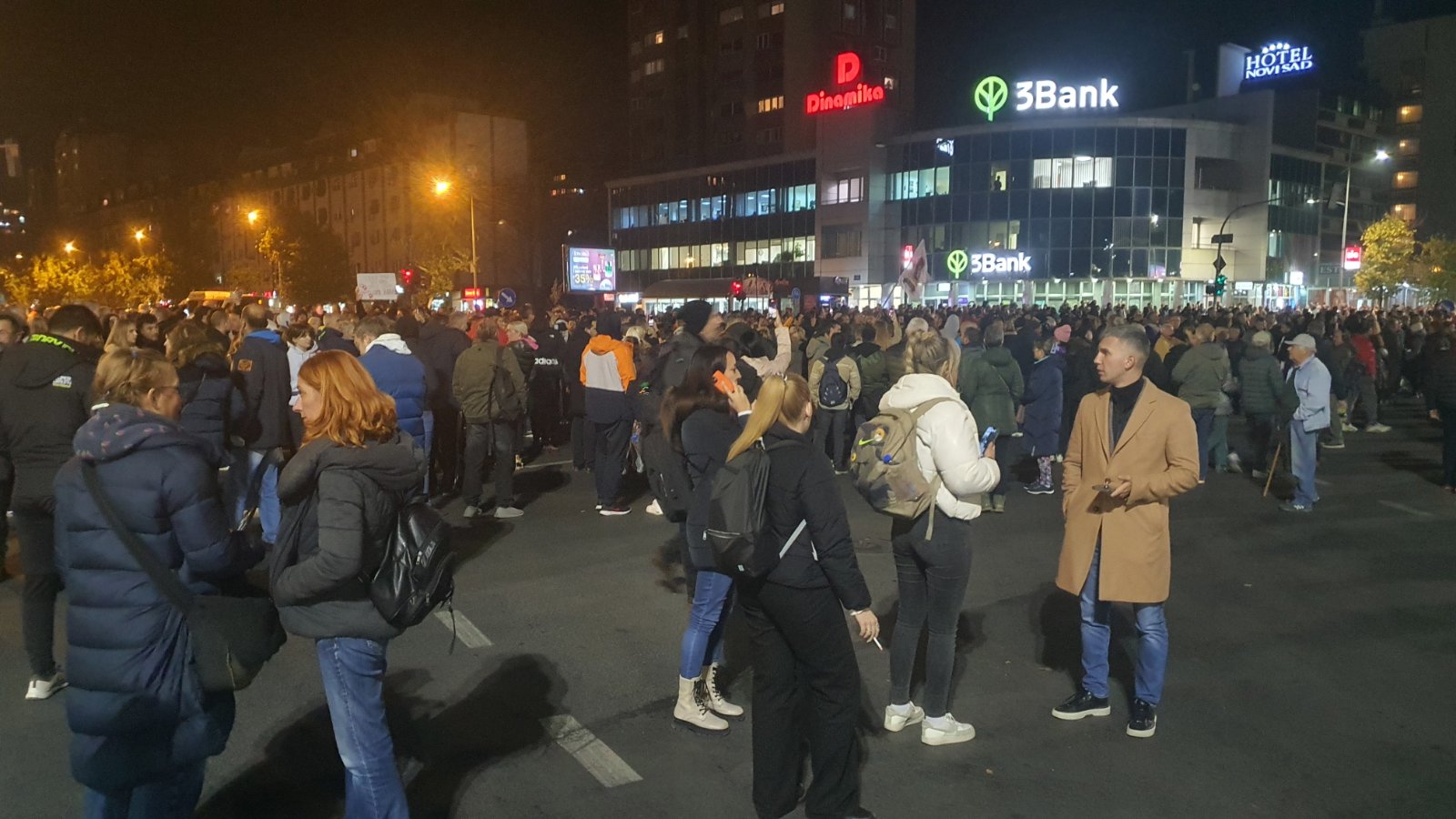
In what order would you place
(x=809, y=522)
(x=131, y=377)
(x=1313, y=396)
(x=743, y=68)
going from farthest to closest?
(x=743, y=68)
(x=1313, y=396)
(x=809, y=522)
(x=131, y=377)

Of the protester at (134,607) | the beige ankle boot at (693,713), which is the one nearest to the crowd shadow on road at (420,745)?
the beige ankle boot at (693,713)

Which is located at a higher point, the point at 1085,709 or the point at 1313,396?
the point at 1313,396

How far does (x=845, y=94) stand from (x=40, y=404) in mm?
60961

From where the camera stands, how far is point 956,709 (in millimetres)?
5062

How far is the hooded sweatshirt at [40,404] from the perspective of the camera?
210 inches

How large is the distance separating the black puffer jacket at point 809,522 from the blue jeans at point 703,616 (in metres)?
1.12

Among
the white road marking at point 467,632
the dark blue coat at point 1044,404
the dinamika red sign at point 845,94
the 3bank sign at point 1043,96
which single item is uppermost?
the dinamika red sign at point 845,94

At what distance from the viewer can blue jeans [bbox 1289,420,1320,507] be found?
32.6ft

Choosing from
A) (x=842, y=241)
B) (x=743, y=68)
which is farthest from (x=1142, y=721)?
(x=743, y=68)

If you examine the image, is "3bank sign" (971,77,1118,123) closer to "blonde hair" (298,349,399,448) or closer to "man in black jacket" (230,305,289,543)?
"man in black jacket" (230,305,289,543)

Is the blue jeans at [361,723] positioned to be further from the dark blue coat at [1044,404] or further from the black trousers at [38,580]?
the dark blue coat at [1044,404]

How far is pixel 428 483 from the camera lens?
1067 cm

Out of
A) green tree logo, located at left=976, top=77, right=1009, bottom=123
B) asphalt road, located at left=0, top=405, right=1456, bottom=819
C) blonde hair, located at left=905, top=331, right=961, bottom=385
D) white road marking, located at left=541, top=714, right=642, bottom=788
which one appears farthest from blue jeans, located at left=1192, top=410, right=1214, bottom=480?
green tree logo, located at left=976, top=77, right=1009, bottom=123

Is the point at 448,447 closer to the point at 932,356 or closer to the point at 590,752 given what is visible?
the point at 590,752
